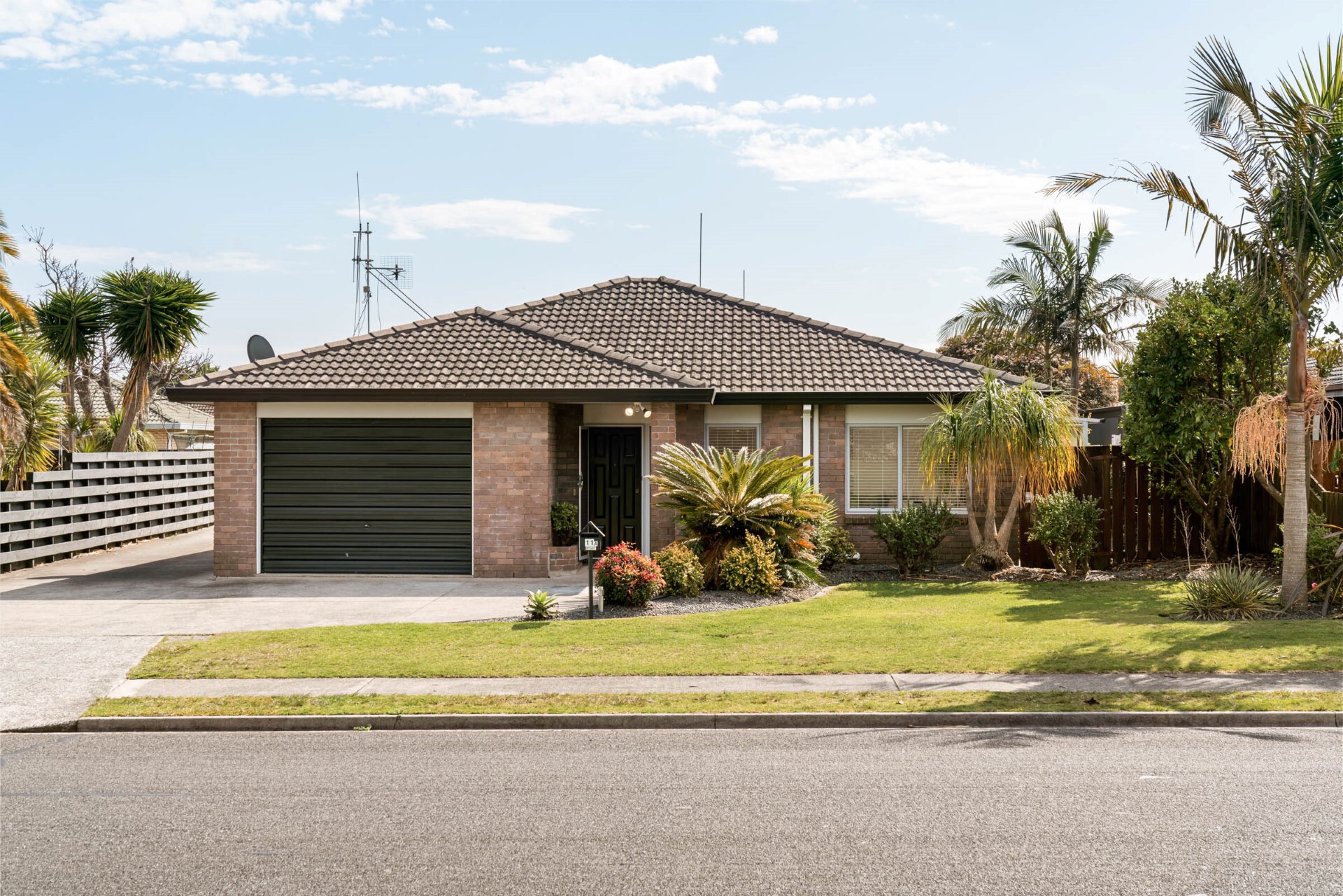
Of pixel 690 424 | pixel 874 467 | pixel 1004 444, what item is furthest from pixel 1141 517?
pixel 690 424

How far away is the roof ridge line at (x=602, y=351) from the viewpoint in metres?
15.4

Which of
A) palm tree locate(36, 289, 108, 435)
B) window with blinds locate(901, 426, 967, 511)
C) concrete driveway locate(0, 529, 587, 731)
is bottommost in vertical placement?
concrete driveway locate(0, 529, 587, 731)

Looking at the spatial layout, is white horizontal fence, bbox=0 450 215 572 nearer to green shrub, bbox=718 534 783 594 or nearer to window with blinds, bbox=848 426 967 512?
green shrub, bbox=718 534 783 594

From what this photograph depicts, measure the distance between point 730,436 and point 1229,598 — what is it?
8.00 m

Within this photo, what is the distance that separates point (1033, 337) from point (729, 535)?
1883 cm

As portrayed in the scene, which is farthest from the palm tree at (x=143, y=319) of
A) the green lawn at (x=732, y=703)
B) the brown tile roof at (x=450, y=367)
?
the green lawn at (x=732, y=703)

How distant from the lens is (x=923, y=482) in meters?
16.6

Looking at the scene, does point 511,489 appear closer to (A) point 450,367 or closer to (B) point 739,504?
(A) point 450,367

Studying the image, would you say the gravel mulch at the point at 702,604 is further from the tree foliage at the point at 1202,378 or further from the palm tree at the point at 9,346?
the palm tree at the point at 9,346

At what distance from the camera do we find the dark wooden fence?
15.5 meters

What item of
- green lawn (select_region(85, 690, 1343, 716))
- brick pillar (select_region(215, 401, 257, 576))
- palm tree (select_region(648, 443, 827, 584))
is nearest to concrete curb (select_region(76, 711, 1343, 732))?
green lawn (select_region(85, 690, 1343, 716))

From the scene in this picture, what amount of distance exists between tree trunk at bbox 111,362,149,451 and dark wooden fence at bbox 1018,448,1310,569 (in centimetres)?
1917

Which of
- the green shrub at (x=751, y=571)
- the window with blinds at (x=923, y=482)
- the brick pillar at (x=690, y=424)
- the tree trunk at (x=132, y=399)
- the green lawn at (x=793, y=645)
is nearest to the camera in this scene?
the green lawn at (x=793, y=645)

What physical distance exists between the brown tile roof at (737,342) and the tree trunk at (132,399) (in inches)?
393
